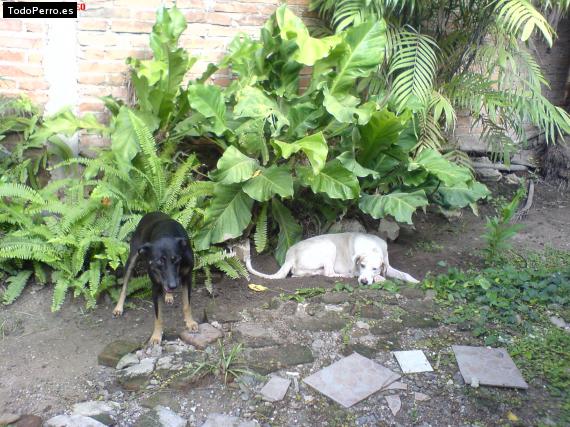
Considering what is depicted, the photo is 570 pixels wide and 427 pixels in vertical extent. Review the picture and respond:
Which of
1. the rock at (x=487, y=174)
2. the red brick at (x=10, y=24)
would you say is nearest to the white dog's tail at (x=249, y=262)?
the red brick at (x=10, y=24)

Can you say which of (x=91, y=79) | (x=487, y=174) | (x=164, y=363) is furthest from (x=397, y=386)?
(x=487, y=174)

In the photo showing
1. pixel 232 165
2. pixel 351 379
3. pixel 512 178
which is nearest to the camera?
pixel 351 379

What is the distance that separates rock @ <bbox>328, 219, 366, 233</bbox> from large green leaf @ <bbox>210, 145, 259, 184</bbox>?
48.3 inches

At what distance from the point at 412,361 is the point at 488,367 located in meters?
0.46

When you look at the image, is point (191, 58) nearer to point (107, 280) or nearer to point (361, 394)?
point (107, 280)

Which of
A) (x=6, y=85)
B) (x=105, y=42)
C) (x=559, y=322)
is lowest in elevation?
(x=559, y=322)

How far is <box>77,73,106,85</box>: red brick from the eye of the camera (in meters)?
5.31

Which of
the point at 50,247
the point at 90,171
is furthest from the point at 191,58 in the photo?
the point at 50,247

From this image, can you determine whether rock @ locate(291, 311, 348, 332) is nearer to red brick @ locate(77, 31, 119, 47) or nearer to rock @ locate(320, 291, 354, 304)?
rock @ locate(320, 291, 354, 304)

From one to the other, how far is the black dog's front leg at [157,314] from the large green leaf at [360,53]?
2.31 meters

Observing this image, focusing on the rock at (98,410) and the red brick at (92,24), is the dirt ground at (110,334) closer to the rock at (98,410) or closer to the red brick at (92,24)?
the rock at (98,410)

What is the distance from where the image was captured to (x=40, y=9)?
513 centimetres

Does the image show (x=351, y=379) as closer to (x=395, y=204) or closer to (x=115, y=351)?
(x=115, y=351)

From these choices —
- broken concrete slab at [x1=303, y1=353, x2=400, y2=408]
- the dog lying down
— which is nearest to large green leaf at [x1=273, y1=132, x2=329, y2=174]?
the dog lying down
